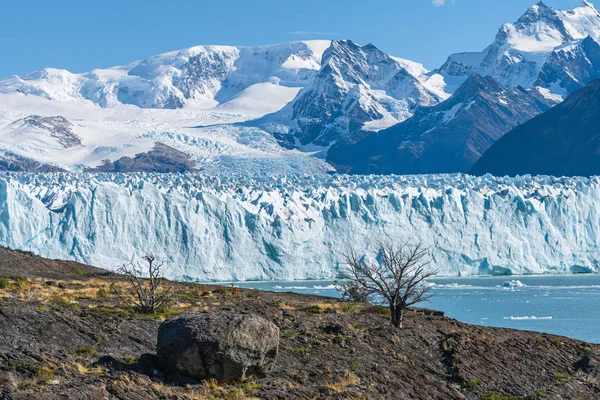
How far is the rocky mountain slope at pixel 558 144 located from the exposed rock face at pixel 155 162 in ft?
204

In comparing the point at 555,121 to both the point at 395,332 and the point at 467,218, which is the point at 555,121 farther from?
the point at 395,332

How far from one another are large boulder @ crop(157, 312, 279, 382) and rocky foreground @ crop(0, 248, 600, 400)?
23 centimetres

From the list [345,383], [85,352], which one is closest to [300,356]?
[345,383]

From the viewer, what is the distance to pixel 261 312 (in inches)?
874

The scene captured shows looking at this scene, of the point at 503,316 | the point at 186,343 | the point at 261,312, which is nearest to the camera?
the point at 186,343

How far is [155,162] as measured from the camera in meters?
193

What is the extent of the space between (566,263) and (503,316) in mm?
29590

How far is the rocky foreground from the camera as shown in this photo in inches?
562

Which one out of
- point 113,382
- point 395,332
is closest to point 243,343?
point 113,382

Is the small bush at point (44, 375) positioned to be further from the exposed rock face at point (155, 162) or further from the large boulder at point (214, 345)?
the exposed rock face at point (155, 162)

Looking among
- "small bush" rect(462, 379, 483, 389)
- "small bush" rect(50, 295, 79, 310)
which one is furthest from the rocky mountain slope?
"small bush" rect(50, 295, 79, 310)

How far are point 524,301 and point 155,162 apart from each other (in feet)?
471

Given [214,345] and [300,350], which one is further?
[300,350]

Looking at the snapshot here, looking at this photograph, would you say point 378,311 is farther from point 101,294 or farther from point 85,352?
point 85,352
